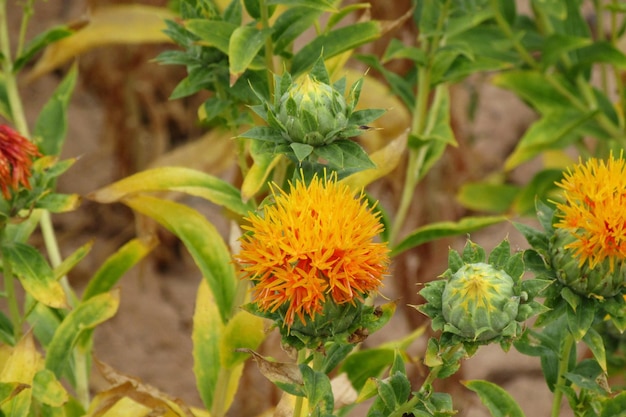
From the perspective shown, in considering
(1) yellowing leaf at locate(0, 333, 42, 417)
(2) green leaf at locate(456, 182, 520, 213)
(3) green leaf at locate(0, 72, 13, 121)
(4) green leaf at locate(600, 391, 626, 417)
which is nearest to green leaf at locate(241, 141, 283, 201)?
(1) yellowing leaf at locate(0, 333, 42, 417)

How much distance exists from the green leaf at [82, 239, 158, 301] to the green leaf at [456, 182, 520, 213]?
0.95 m

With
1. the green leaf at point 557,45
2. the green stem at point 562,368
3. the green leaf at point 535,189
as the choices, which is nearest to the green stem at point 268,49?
the green stem at point 562,368

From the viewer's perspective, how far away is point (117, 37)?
2.16 m

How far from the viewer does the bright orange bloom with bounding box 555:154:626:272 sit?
94 cm

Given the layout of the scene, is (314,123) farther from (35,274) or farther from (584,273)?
(35,274)

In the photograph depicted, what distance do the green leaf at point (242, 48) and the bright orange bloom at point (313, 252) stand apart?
29cm

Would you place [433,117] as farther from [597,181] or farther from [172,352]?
[172,352]

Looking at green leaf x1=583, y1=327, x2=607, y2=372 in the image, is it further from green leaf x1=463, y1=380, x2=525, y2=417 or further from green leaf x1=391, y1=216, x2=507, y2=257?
green leaf x1=391, y1=216, x2=507, y2=257

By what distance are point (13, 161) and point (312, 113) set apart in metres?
0.39

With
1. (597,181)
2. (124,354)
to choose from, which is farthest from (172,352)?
(597,181)

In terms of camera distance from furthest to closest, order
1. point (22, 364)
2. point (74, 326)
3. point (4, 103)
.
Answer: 1. point (4, 103)
2. point (74, 326)
3. point (22, 364)

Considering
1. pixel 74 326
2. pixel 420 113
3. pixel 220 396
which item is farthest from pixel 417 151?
pixel 74 326

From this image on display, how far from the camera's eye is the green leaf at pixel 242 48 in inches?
44.6

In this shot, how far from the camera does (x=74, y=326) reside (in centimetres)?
132
